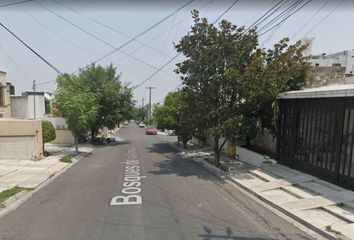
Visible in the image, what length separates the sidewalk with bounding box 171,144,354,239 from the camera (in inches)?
301

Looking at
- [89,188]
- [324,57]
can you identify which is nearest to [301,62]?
[89,188]

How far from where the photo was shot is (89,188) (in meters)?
12.0

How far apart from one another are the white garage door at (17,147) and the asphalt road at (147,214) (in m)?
6.80

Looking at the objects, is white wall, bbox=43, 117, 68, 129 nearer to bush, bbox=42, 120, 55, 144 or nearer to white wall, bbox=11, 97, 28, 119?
bush, bbox=42, 120, 55, 144

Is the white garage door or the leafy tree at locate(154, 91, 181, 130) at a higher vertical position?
the leafy tree at locate(154, 91, 181, 130)

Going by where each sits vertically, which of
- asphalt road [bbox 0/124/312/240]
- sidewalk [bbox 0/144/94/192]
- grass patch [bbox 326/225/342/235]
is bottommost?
sidewalk [bbox 0/144/94/192]

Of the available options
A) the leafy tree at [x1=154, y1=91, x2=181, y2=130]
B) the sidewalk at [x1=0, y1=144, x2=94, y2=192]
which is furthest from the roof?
the leafy tree at [x1=154, y1=91, x2=181, y2=130]

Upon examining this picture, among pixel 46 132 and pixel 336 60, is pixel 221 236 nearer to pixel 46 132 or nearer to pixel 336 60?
pixel 46 132

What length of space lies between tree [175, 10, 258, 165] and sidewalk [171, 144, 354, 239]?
2506mm

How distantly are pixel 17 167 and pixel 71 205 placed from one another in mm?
8755

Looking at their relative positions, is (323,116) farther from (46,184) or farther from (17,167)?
(17,167)

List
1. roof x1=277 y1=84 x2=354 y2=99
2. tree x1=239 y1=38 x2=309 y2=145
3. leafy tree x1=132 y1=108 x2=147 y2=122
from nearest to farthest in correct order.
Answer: roof x1=277 y1=84 x2=354 y2=99 < tree x1=239 y1=38 x2=309 y2=145 < leafy tree x1=132 y1=108 x2=147 y2=122

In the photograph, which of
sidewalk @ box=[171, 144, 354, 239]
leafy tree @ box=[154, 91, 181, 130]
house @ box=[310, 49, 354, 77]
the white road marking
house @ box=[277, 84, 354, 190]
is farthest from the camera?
house @ box=[310, 49, 354, 77]

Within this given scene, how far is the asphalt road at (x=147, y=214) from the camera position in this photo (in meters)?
7.22
